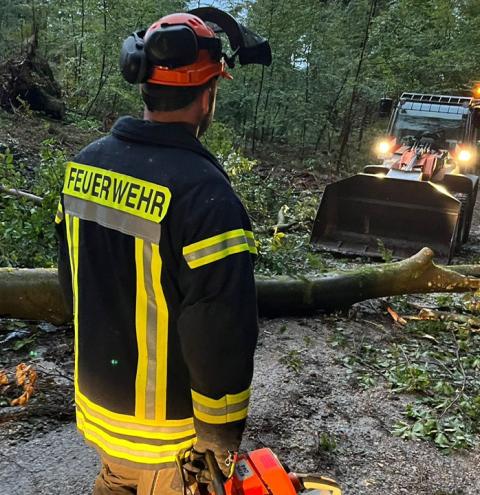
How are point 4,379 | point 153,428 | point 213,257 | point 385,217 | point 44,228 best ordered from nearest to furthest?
point 213,257 < point 153,428 < point 4,379 < point 44,228 < point 385,217

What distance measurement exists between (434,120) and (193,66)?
29.6 feet

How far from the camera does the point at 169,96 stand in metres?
1.67

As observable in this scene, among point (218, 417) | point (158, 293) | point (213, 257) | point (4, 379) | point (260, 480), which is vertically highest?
point (213, 257)

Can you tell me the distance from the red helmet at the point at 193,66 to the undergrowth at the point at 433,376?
2701 millimetres

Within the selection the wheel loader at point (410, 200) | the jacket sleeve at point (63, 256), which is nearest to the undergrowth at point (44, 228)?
the wheel loader at point (410, 200)

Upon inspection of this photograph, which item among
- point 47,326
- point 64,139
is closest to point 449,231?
point 47,326

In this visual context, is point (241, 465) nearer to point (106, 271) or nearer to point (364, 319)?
point (106, 271)

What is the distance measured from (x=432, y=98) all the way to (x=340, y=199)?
10.9 feet

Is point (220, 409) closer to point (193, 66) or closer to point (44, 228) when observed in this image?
point (193, 66)

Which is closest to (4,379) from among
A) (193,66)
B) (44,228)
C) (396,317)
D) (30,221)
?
(44,228)

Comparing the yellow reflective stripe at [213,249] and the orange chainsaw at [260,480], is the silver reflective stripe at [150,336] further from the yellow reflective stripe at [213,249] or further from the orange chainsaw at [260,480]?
the orange chainsaw at [260,480]

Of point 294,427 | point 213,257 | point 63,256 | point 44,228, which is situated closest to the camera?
point 213,257

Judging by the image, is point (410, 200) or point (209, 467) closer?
point (209, 467)

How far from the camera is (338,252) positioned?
791cm
